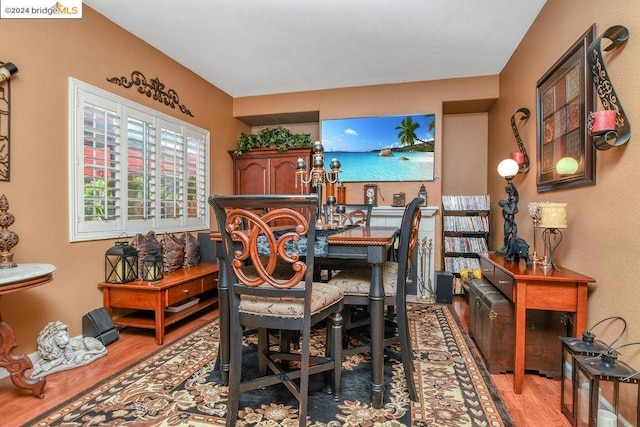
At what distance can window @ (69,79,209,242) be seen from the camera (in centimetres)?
257

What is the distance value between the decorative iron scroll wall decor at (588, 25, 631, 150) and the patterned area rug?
149cm

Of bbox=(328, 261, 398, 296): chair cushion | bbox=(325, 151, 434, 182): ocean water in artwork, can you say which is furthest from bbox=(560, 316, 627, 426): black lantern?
bbox=(325, 151, 434, 182): ocean water in artwork

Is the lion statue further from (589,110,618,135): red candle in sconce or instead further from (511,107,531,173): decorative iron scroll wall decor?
(511,107,531,173): decorative iron scroll wall decor

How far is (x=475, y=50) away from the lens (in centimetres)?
336

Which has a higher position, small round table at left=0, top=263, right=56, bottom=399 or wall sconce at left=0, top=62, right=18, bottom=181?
wall sconce at left=0, top=62, right=18, bottom=181

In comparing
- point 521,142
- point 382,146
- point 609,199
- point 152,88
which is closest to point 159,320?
point 152,88

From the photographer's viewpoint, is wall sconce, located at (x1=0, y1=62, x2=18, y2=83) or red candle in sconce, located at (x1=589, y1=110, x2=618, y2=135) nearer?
red candle in sconce, located at (x1=589, y1=110, x2=618, y2=135)

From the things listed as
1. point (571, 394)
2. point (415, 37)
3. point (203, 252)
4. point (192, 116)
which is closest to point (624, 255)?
point (571, 394)

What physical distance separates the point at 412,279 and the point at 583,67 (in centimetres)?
272

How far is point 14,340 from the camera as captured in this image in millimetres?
1759

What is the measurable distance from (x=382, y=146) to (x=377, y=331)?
3111 mm

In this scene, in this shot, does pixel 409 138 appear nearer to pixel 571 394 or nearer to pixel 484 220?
pixel 484 220

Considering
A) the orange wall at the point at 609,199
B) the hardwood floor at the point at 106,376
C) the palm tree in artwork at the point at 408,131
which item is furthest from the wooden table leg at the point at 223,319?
the palm tree in artwork at the point at 408,131

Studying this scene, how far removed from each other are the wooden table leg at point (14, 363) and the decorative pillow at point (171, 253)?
1.33 m
